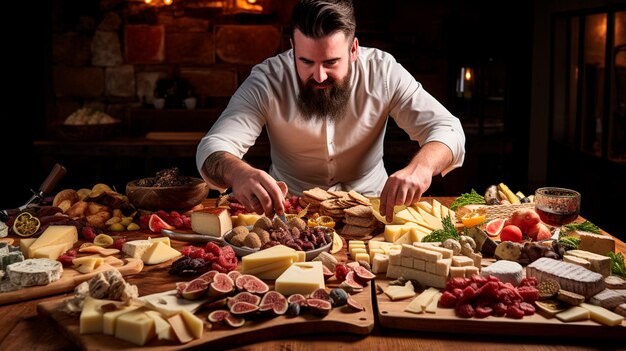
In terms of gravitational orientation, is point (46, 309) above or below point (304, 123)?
below

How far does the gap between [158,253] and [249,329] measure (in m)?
0.84

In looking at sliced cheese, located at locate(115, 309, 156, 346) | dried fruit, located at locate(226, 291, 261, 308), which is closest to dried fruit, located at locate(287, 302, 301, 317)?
dried fruit, located at locate(226, 291, 261, 308)

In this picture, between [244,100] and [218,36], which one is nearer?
[244,100]

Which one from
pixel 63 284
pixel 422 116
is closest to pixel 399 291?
pixel 63 284

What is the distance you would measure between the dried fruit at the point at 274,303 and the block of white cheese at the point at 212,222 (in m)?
0.82

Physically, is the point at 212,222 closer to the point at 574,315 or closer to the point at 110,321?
the point at 110,321

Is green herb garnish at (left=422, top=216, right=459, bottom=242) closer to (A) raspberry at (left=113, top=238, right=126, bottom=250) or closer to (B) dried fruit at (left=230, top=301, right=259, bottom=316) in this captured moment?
(B) dried fruit at (left=230, top=301, right=259, bottom=316)

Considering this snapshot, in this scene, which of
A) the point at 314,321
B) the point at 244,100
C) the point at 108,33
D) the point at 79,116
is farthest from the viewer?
the point at 108,33

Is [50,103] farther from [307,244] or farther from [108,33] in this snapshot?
[307,244]

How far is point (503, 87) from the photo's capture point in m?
8.04

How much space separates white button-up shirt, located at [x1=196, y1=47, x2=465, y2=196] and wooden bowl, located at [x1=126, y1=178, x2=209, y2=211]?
57 centimetres

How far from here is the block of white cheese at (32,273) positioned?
259 cm

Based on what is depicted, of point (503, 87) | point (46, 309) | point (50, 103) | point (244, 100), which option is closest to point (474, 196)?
point (244, 100)

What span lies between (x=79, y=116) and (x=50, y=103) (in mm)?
1073
